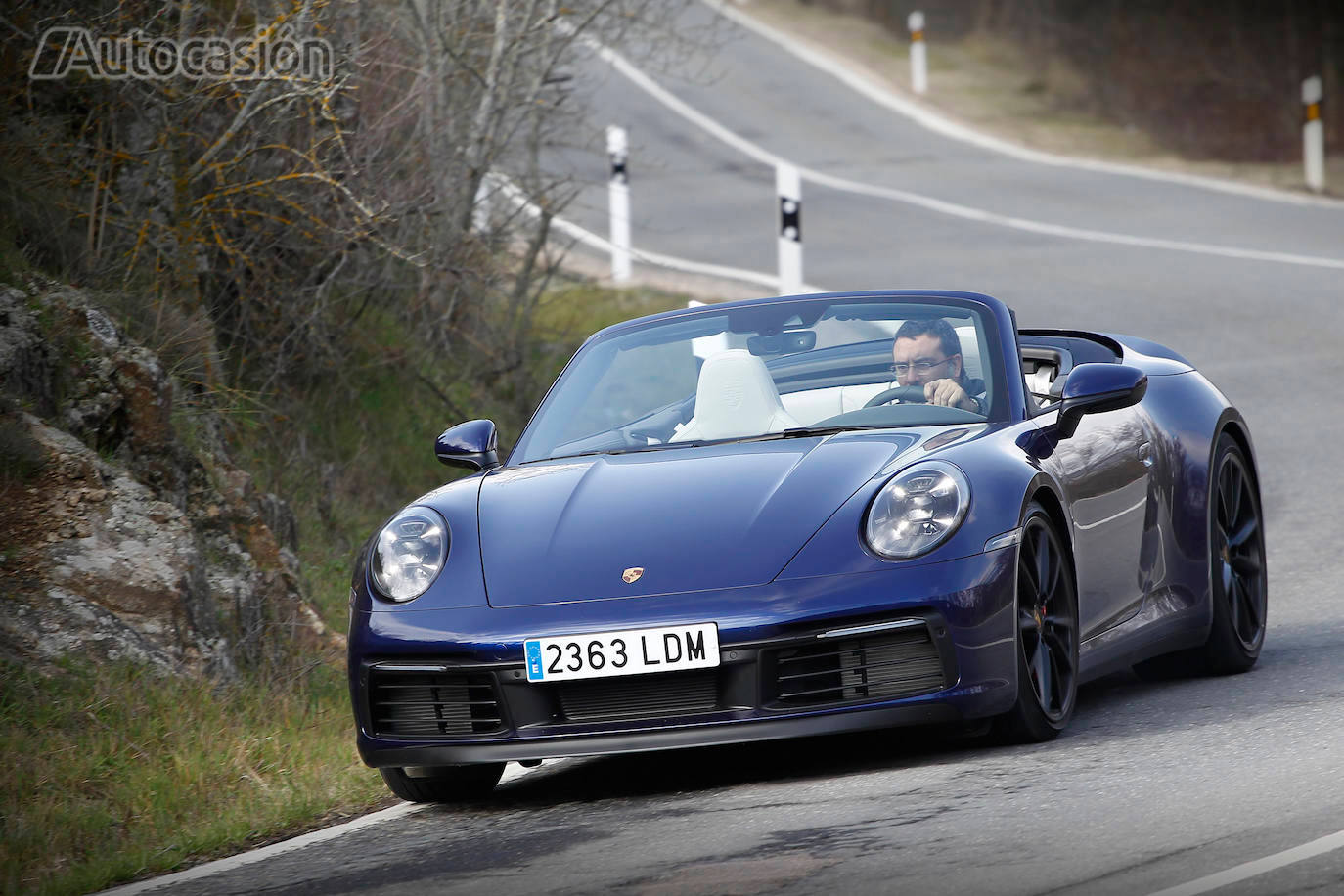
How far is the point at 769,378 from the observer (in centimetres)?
658

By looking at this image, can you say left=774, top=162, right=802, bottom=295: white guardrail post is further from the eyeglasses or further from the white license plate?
the white license plate

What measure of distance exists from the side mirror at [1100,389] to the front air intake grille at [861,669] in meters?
1.20

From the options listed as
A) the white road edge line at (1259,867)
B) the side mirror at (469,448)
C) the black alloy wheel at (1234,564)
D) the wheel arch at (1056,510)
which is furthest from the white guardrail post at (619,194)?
the white road edge line at (1259,867)

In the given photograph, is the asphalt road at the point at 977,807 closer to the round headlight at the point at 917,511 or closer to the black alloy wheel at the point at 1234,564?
the black alloy wheel at the point at 1234,564

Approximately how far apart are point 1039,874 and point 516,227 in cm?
795

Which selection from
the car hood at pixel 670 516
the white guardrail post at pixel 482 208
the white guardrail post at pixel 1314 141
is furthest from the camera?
the white guardrail post at pixel 1314 141

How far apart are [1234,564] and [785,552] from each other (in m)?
2.55

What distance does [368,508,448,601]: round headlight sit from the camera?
572 cm

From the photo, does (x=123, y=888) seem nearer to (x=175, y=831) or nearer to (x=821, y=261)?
(x=175, y=831)

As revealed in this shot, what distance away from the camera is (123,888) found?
5016 mm

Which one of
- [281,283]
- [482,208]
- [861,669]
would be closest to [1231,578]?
[861,669]

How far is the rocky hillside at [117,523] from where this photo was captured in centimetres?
660

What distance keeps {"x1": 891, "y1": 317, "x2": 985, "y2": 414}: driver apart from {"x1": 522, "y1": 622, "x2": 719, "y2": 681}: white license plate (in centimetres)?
149

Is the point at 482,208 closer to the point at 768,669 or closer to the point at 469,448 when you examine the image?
the point at 469,448
